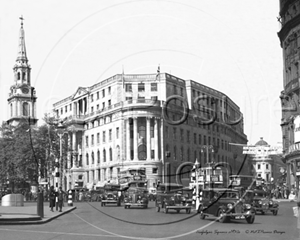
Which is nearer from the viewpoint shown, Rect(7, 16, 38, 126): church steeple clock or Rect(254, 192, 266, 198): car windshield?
Rect(254, 192, 266, 198): car windshield

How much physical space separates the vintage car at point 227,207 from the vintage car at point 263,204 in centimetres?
528

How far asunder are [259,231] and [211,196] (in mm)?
7266

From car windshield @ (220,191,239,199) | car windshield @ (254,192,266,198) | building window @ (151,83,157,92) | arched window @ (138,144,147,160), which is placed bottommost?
car windshield @ (254,192,266,198)

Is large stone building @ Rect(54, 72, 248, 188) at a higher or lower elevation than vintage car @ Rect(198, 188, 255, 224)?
higher

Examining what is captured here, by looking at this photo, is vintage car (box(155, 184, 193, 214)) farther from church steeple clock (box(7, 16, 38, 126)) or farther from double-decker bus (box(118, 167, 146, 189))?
church steeple clock (box(7, 16, 38, 126))

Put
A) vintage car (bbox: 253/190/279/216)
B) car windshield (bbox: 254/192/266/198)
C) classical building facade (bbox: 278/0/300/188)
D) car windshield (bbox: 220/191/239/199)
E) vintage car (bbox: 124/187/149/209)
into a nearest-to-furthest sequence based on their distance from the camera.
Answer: car windshield (bbox: 220/191/239/199)
vintage car (bbox: 253/190/279/216)
car windshield (bbox: 254/192/266/198)
vintage car (bbox: 124/187/149/209)
classical building facade (bbox: 278/0/300/188)

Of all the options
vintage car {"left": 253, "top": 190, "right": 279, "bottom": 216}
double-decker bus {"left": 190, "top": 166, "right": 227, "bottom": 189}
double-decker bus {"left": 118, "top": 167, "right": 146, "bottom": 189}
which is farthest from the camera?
double-decker bus {"left": 118, "top": 167, "right": 146, "bottom": 189}

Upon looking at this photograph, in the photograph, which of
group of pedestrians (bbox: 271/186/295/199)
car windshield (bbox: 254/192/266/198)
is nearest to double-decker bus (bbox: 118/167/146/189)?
car windshield (bbox: 254/192/266/198)

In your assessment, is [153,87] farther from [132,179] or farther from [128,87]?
[132,179]

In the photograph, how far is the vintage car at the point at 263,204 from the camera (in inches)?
1235

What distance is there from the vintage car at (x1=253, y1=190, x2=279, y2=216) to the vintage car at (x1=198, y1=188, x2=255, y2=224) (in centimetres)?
528

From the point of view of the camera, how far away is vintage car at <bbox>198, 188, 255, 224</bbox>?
23.7 meters

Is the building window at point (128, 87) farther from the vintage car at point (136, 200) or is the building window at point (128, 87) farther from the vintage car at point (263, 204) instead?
the vintage car at point (263, 204)

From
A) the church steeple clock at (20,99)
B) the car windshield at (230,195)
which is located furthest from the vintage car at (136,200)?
the church steeple clock at (20,99)
